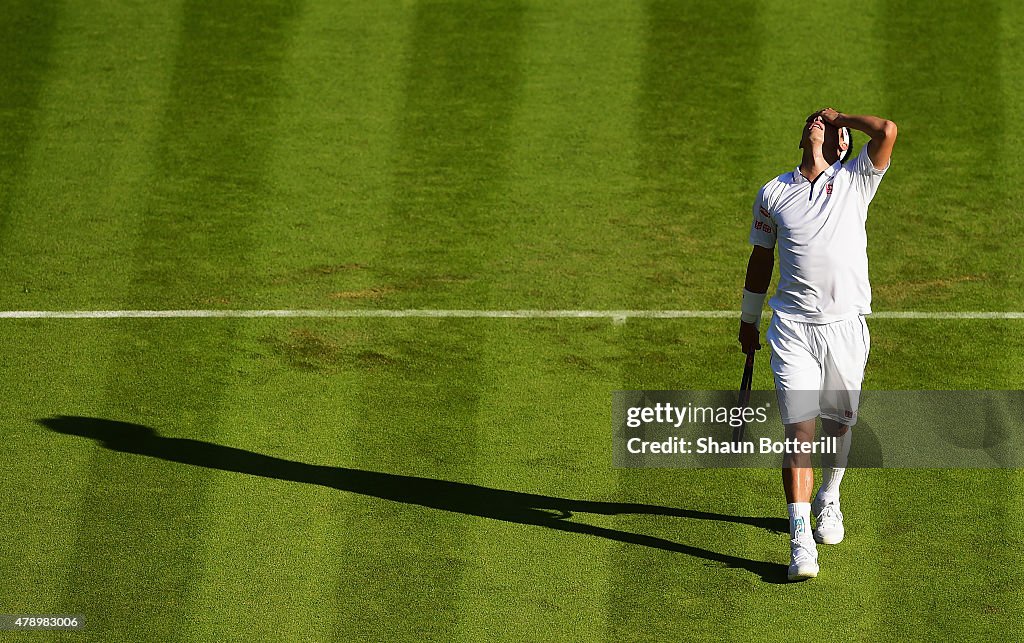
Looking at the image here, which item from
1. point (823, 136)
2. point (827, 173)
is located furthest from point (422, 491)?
point (823, 136)

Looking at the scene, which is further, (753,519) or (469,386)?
(469,386)

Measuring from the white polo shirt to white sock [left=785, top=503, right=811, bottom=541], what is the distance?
1.04 metres

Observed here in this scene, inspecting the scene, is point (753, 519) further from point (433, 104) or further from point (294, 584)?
point (433, 104)

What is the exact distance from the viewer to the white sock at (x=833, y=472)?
8.07 meters

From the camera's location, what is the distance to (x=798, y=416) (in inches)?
301

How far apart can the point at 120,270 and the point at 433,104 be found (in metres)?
3.46

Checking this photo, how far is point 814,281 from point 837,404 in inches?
29.9

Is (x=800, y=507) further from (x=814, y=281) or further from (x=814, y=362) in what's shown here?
(x=814, y=281)

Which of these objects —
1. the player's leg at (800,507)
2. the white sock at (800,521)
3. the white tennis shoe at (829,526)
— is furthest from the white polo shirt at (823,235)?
the white tennis shoe at (829,526)

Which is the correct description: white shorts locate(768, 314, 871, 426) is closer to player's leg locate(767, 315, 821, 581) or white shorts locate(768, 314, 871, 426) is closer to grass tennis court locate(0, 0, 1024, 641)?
player's leg locate(767, 315, 821, 581)

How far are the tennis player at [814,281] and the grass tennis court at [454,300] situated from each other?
0.82 metres

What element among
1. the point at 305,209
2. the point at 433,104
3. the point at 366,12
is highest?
the point at 366,12

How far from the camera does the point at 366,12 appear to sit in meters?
14.0

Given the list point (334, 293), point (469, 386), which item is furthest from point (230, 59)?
point (469, 386)
